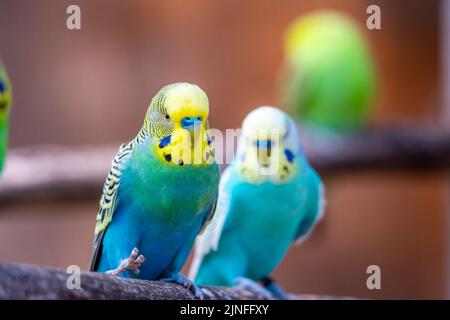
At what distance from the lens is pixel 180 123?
4.14 feet

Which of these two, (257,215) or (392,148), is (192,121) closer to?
(257,215)

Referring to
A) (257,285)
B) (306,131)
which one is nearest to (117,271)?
(257,285)

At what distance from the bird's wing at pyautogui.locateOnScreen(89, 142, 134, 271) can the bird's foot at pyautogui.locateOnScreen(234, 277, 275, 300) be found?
1.47 ft

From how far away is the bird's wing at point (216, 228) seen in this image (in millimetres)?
1788

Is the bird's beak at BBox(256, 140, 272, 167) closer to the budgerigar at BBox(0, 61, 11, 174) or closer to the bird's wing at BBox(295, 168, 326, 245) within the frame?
the bird's wing at BBox(295, 168, 326, 245)

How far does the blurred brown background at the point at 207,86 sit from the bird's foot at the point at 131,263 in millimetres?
3339

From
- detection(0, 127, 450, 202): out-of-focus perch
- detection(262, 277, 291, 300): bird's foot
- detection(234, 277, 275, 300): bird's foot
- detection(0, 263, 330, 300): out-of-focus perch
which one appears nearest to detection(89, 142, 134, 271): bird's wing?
detection(0, 263, 330, 300): out-of-focus perch

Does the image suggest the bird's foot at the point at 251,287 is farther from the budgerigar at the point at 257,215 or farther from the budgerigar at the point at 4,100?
the budgerigar at the point at 4,100

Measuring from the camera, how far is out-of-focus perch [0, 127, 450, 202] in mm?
3771

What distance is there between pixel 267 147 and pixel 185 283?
341 mm

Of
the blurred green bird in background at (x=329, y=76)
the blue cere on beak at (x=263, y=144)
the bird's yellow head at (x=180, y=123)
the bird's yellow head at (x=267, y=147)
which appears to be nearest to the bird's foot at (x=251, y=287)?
the bird's yellow head at (x=267, y=147)

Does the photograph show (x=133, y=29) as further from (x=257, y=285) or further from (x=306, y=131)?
(x=257, y=285)

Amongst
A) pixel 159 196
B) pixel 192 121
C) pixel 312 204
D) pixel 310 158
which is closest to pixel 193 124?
pixel 192 121

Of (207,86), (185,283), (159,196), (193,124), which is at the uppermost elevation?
(207,86)
